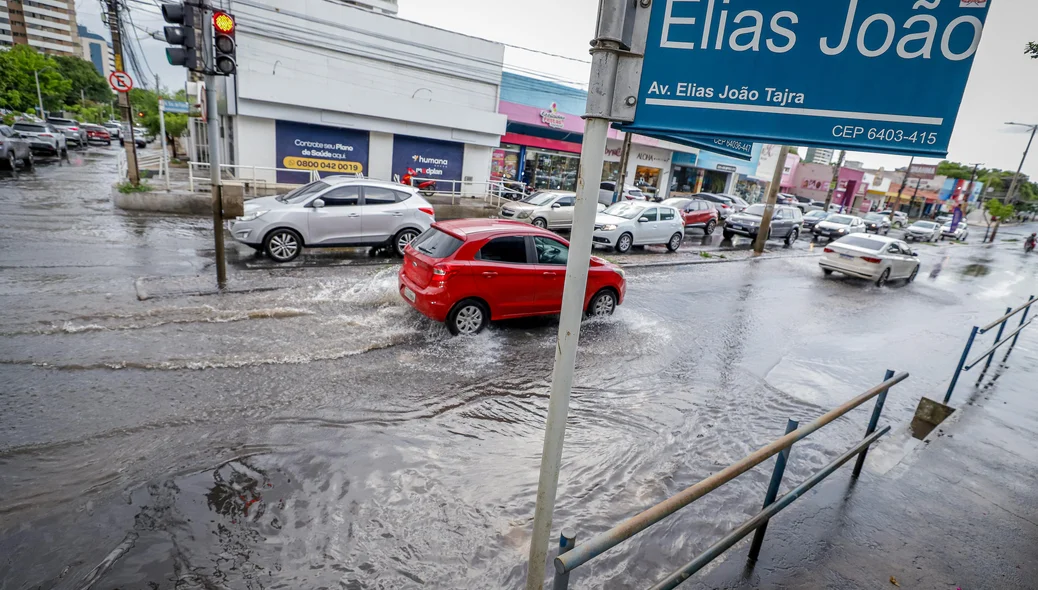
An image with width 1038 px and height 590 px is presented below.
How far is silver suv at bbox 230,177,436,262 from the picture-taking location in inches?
415

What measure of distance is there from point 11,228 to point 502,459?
1252 cm

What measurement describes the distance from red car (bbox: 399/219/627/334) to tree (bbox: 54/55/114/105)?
3431 inches

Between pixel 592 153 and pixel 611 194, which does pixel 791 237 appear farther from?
pixel 592 153

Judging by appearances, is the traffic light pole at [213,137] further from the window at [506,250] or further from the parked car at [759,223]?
the parked car at [759,223]

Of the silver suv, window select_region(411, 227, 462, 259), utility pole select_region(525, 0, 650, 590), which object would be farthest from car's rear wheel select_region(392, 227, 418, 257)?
utility pole select_region(525, 0, 650, 590)

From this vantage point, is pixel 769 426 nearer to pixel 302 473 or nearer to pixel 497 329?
pixel 497 329

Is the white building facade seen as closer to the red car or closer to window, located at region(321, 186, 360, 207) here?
window, located at region(321, 186, 360, 207)

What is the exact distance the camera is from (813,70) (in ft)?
5.90

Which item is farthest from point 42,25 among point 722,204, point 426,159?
point 722,204

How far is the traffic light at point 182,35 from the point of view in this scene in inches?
299

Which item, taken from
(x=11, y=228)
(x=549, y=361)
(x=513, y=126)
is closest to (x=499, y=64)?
(x=513, y=126)

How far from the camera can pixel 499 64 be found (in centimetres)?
2369

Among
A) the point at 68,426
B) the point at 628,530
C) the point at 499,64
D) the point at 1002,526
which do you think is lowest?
the point at 68,426

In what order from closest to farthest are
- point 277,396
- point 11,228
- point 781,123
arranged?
point 781,123
point 277,396
point 11,228
